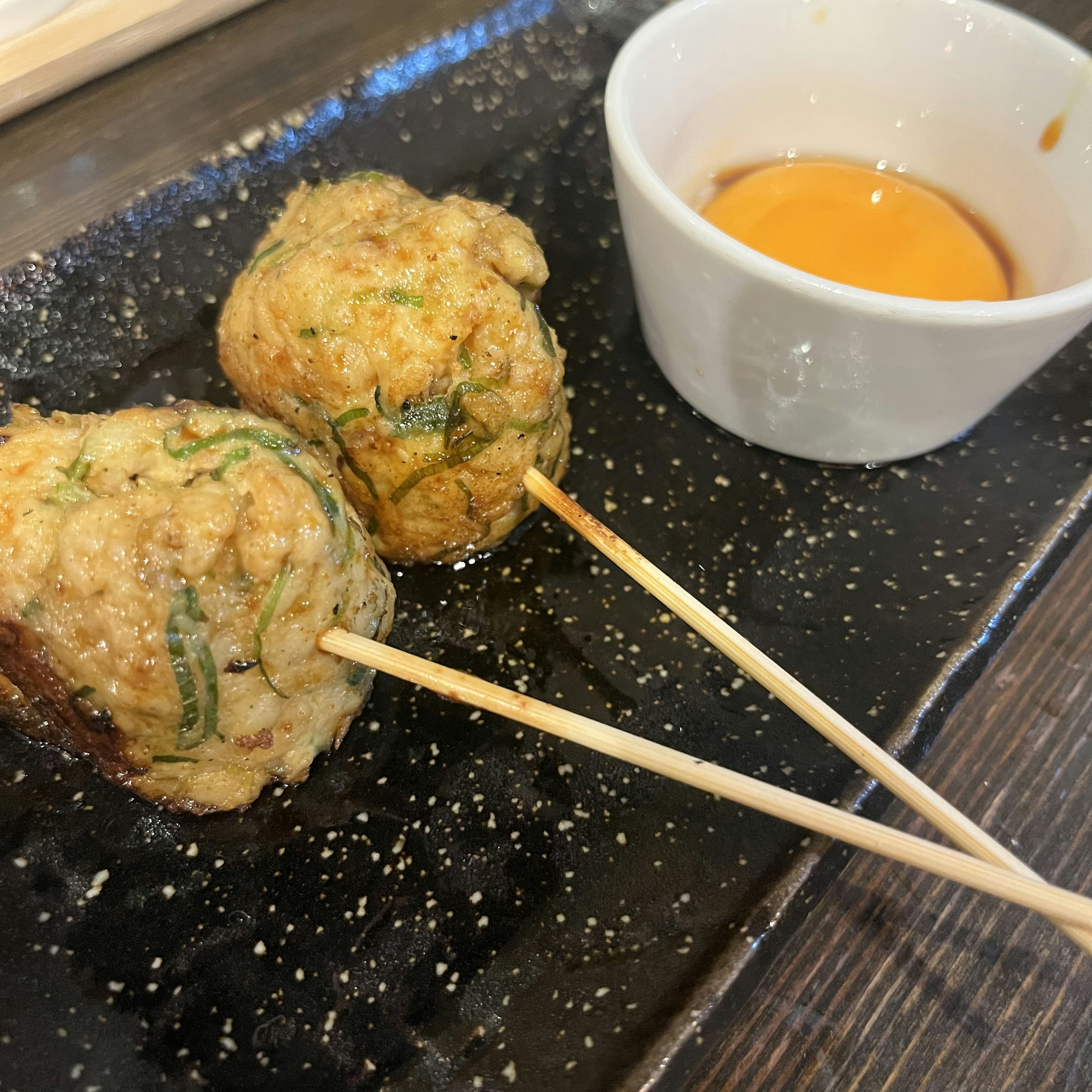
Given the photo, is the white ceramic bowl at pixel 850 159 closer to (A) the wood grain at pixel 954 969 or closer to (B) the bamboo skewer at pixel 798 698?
(B) the bamboo skewer at pixel 798 698

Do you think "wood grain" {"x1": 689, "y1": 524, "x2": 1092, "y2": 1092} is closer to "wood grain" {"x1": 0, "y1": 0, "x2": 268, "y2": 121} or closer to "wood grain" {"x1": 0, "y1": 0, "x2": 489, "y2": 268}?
"wood grain" {"x1": 0, "y1": 0, "x2": 489, "y2": 268}

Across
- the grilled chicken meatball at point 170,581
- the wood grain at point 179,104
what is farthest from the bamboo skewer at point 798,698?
the wood grain at point 179,104

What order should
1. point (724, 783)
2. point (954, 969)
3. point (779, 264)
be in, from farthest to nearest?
1. point (779, 264)
2. point (954, 969)
3. point (724, 783)

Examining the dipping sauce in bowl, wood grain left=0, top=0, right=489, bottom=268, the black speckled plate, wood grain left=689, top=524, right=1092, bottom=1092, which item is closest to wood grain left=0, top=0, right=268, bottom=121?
wood grain left=0, top=0, right=489, bottom=268

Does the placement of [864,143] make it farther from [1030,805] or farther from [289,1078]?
[289,1078]

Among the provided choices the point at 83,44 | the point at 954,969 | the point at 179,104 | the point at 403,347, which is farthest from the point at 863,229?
the point at 83,44

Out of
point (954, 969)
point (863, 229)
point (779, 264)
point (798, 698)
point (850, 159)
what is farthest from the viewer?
point (850, 159)

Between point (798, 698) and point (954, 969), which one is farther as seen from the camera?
point (954, 969)

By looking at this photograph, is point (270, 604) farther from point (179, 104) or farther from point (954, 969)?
point (179, 104)
